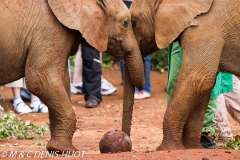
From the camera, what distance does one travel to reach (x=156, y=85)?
16.8 meters

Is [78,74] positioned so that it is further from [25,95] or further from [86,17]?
[86,17]

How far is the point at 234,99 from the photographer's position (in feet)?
35.0

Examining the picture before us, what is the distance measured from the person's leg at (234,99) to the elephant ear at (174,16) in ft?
7.36

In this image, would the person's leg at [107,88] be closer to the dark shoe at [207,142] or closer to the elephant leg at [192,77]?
the dark shoe at [207,142]

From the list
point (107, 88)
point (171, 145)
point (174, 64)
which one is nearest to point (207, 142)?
point (174, 64)

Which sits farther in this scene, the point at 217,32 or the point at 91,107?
the point at 91,107

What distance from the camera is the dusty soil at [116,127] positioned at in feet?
25.4

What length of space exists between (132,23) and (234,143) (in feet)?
5.54

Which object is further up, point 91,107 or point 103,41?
point 103,41

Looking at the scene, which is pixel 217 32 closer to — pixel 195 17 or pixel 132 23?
pixel 195 17

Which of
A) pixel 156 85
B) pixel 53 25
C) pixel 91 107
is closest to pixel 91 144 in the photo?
pixel 53 25

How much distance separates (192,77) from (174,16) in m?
0.70

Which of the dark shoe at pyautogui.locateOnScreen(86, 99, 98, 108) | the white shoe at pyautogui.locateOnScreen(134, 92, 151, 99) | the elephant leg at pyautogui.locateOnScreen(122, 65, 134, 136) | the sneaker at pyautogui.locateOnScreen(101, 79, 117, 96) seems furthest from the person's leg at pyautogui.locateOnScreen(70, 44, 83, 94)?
the elephant leg at pyautogui.locateOnScreen(122, 65, 134, 136)

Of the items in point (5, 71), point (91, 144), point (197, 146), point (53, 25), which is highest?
point (53, 25)
